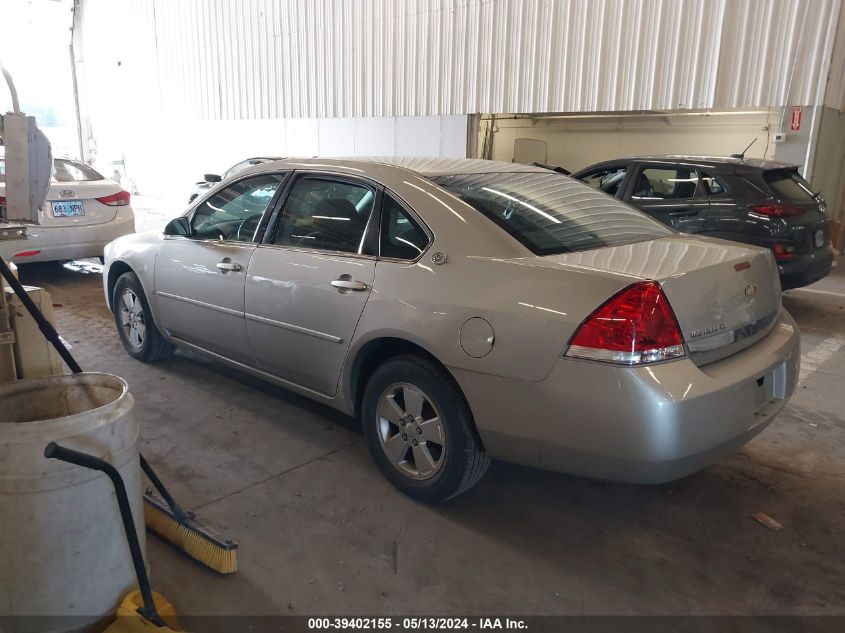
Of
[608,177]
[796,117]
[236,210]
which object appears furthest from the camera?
[796,117]

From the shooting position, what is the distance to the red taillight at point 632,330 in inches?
89.9

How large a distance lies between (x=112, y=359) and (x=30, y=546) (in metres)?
3.28

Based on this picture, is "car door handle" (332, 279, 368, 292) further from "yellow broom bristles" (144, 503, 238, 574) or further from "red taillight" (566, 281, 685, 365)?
"yellow broom bristles" (144, 503, 238, 574)

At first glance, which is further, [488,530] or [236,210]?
[236,210]

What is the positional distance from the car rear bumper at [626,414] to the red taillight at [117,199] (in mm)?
6160

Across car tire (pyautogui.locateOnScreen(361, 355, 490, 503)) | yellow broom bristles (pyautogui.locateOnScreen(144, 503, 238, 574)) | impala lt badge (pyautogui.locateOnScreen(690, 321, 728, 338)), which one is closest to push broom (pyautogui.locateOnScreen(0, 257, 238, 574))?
yellow broom bristles (pyautogui.locateOnScreen(144, 503, 238, 574))

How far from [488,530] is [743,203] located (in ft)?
16.1

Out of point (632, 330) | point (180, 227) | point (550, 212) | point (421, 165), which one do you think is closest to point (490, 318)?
point (632, 330)

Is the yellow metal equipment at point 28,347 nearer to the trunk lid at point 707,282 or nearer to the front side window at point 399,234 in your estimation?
the front side window at point 399,234

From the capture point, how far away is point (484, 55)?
38.8 feet

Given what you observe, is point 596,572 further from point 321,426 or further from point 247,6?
point 247,6

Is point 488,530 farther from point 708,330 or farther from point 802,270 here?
point 802,270

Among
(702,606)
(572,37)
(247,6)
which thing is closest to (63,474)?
(702,606)

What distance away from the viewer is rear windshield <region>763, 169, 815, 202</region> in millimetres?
6264
